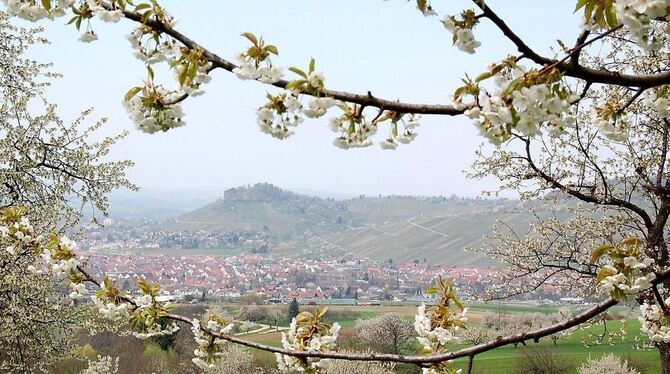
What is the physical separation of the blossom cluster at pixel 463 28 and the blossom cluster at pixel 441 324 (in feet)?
3.29

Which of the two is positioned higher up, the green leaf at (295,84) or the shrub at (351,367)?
the green leaf at (295,84)

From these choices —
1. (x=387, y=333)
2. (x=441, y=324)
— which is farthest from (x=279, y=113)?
(x=387, y=333)

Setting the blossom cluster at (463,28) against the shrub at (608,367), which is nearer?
the blossom cluster at (463,28)

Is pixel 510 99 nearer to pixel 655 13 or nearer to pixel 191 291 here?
pixel 655 13

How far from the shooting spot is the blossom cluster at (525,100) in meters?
1.65

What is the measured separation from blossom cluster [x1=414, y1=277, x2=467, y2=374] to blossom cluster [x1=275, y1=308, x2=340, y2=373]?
40 centimetres

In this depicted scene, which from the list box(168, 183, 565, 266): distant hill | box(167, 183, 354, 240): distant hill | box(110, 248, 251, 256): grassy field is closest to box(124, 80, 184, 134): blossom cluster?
box(168, 183, 565, 266): distant hill

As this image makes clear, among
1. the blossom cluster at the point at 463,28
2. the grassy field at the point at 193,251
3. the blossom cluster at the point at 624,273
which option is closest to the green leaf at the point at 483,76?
the blossom cluster at the point at 463,28

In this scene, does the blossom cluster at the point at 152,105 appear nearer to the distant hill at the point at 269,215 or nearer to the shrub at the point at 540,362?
the shrub at the point at 540,362

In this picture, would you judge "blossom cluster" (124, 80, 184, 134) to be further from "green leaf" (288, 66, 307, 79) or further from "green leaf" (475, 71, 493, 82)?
"green leaf" (475, 71, 493, 82)

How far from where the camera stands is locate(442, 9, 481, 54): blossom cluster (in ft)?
6.97

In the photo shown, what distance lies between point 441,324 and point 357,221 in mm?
160537

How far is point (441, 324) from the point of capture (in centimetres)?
268

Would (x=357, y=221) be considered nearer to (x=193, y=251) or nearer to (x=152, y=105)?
(x=193, y=251)
